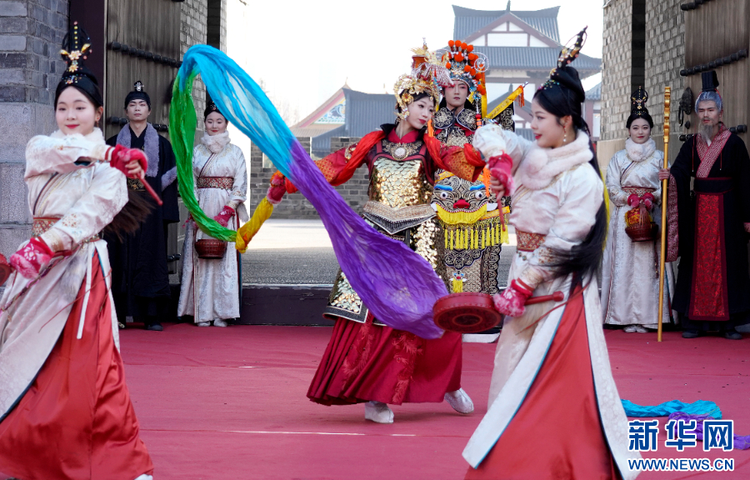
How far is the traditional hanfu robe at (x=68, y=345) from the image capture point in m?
2.80

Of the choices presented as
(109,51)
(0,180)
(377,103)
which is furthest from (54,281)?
(377,103)

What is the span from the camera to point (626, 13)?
32.1ft

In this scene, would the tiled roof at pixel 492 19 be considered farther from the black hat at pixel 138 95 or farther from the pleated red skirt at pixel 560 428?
the pleated red skirt at pixel 560 428

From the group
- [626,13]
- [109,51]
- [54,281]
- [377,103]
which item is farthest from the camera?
[377,103]

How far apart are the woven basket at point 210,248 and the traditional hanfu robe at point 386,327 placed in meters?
2.53

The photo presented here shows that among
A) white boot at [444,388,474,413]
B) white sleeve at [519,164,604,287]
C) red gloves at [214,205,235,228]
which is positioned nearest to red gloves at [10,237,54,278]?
white sleeve at [519,164,604,287]

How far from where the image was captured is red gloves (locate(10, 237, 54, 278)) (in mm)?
2744

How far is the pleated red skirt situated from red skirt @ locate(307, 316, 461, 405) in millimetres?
1069

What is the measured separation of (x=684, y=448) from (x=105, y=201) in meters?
2.23

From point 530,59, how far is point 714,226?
97.1 ft

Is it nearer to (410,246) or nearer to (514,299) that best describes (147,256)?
(410,246)

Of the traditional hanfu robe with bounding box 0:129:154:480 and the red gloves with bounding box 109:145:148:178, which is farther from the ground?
the red gloves with bounding box 109:145:148:178

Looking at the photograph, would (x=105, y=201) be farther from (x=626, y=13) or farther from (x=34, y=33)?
(x=626, y=13)

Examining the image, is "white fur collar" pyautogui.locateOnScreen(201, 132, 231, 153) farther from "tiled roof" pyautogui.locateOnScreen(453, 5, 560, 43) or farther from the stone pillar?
"tiled roof" pyautogui.locateOnScreen(453, 5, 560, 43)
